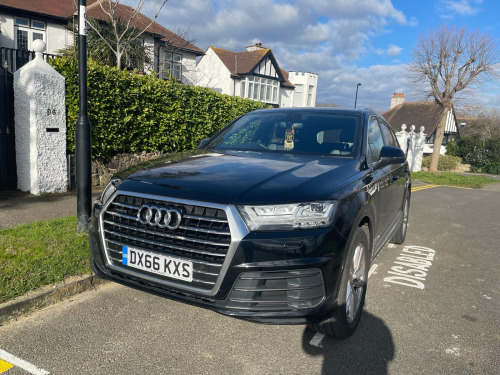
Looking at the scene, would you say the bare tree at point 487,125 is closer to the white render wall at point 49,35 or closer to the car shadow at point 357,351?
the white render wall at point 49,35

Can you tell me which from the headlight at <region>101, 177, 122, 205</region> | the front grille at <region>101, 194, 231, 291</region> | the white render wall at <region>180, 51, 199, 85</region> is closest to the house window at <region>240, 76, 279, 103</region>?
the white render wall at <region>180, 51, 199, 85</region>

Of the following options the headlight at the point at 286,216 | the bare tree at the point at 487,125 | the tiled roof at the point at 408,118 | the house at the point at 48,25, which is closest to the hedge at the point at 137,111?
the headlight at the point at 286,216

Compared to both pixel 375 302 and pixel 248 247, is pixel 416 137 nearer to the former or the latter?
pixel 375 302

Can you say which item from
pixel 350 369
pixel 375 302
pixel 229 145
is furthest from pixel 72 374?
pixel 375 302

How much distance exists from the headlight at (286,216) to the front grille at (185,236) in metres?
0.16

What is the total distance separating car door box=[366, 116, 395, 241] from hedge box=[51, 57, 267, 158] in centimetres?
579

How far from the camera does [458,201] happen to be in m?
11.4

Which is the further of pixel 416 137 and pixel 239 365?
pixel 416 137

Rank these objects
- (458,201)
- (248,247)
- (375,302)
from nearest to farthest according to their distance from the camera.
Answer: (248,247) < (375,302) < (458,201)

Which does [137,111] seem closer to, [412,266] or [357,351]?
[412,266]

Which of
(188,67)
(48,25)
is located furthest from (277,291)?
(188,67)

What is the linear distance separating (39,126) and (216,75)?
99.8ft

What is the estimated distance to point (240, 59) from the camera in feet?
122

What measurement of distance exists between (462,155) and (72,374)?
48618mm
